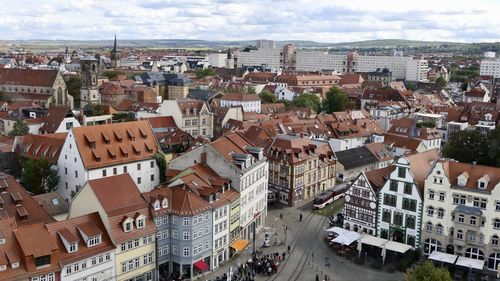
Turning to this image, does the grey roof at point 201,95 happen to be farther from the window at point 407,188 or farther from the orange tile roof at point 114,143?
the window at point 407,188

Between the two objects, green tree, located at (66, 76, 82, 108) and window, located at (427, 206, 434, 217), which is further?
green tree, located at (66, 76, 82, 108)

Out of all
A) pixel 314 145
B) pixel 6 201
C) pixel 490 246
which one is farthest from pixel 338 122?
pixel 6 201

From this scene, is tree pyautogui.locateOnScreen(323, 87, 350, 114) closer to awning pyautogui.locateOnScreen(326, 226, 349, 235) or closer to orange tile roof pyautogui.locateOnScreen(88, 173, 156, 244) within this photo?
awning pyautogui.locateOnScreen(326, 226, 349, 235)

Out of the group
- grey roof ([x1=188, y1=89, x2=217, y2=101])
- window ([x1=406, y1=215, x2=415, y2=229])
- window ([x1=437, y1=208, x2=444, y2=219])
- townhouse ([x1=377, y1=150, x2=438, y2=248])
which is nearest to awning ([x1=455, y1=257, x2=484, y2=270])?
window ([x1=437, y1=208, x2=444, y2=219])

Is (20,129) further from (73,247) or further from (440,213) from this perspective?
(440,213)

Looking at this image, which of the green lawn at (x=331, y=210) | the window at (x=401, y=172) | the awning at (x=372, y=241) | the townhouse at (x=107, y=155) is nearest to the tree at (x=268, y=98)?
the green lawn at (x=331, y=210)

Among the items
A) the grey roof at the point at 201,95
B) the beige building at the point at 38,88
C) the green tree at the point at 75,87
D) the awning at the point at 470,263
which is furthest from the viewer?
the green tree at the point at 75,87

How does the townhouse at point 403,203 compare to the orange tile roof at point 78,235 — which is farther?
the townhouse at point 403,203
